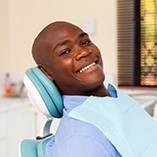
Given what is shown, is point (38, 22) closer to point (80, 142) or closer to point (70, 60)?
→ point (70, 60)

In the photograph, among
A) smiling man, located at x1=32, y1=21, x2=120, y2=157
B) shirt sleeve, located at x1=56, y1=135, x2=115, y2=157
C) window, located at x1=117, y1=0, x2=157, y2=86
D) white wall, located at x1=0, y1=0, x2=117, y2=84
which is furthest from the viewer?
white wall, located at x1=0, y1=0, x2=117, y2=84

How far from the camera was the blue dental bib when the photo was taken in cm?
84

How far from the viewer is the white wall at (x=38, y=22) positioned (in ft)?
8.06

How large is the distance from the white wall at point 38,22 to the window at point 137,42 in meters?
0.06

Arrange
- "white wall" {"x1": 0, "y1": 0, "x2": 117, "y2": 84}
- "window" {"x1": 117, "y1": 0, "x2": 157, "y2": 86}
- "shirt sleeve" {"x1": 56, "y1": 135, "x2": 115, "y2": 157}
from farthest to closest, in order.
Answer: "white wall" {"x1": 0, "y1": 0, "x2": 117, "y2": 84}, "window" {"x1": 117, "y1": 0, "x2": 157, "y2": 86}, "shirt sleeve" {"x1": 56, "y1": 135, "x2": 115, "y2": 157}

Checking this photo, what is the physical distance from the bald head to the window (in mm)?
1462

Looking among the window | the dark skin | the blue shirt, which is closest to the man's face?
the dark skin

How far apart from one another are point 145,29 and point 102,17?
1.19 feet

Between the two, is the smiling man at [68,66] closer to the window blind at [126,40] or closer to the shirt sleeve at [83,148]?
the shirt sleeve at [83,148]

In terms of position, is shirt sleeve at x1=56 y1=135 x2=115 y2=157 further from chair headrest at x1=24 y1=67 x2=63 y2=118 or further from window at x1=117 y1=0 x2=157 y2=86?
window at x1=117 y1=0 x2=157 y2=86

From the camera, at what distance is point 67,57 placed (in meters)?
0.93

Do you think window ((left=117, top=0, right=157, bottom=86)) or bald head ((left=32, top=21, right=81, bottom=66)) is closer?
bald head ((left=32, top=21, right=81, bottom=66))

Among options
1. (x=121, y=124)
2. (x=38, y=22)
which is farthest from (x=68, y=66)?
(x=38, y=22)

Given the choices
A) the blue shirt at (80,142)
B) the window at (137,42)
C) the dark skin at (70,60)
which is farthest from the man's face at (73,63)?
the window at (137,42)
